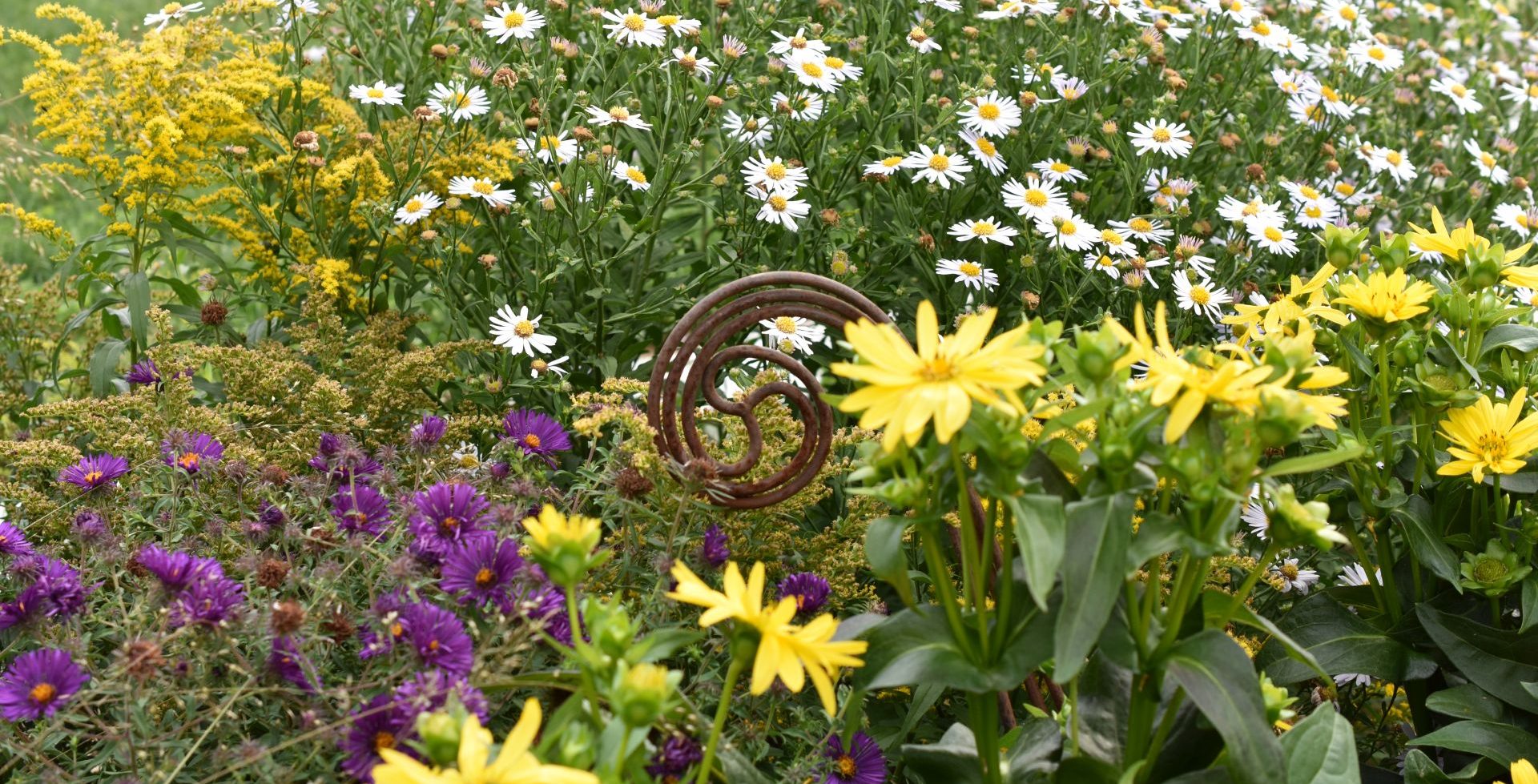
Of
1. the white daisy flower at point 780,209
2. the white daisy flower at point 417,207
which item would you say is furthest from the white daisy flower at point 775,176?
the white daisy flower at point 417,207

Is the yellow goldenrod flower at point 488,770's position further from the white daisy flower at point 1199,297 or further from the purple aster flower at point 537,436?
the white daisy flower at point 1199,297

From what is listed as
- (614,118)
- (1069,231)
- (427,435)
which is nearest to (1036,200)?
(1069,231)

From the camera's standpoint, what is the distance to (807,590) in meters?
1.37

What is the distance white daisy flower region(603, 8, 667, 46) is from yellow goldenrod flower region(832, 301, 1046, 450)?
1.20 m

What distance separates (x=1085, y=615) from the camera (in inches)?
38.6

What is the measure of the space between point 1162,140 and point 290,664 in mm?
1620

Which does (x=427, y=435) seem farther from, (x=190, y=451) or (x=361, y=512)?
(x=190, y=451)

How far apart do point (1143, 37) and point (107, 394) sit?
183cm

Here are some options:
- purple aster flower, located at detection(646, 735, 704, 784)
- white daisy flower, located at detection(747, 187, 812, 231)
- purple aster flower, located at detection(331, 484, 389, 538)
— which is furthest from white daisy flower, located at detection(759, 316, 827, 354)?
purple aster flower, located at detection(646, 735, 704, 784)

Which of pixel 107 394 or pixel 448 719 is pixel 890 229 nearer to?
pixel 107 394

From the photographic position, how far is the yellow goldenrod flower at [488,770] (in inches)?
32.5

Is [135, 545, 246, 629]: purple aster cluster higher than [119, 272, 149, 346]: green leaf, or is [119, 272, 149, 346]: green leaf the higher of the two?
[135, 545, 246, 629]: purple aster cluster

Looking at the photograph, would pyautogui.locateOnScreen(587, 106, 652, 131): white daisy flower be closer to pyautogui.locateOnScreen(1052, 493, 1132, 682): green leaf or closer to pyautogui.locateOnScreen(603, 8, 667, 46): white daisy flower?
pyautogui.locateOnScreen(603, 8, 667, 46): white daisy flower

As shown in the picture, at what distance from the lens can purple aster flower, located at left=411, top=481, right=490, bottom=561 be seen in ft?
4.27
